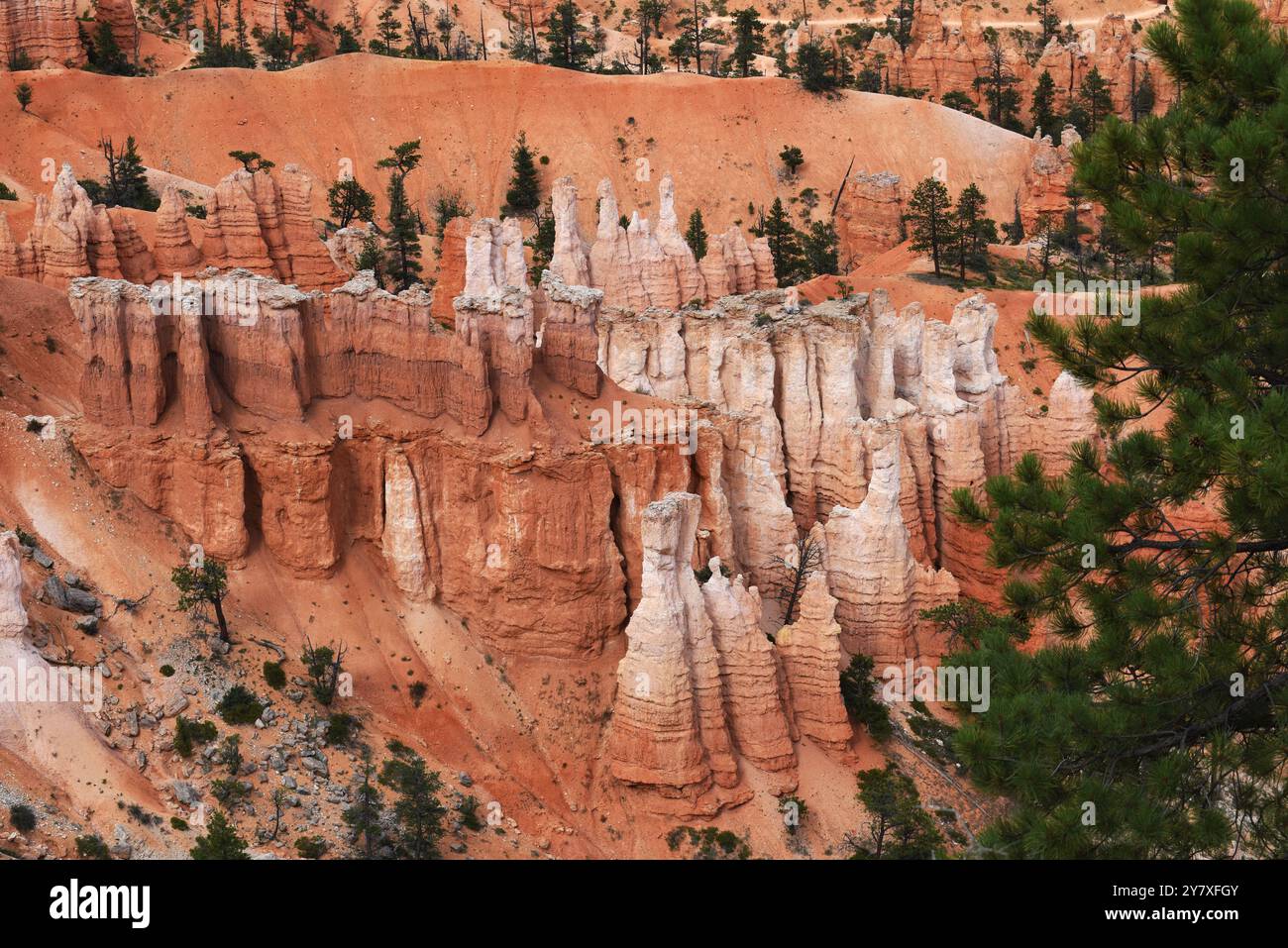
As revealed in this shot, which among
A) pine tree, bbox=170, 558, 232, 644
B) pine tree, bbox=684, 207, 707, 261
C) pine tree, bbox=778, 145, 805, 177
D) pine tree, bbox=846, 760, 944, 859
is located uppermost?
pine tree, bbox=778, 145, 805, 177

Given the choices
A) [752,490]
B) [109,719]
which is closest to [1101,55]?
[752,490]

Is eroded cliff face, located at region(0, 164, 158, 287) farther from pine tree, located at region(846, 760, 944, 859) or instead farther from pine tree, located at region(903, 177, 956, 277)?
pine tree, located at region(903, 177, 956, 277)

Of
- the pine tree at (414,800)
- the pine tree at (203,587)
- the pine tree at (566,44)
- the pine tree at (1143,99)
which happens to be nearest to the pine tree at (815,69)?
the pine tree at (566,44)

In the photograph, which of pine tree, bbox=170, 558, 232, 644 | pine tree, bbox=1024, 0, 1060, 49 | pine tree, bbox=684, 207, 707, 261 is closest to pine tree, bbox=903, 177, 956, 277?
pine tree, bbox=684, 207, 707, 261

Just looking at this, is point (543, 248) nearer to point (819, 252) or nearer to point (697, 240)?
point (697, 240)

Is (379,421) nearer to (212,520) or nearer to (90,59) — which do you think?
(212,520)
